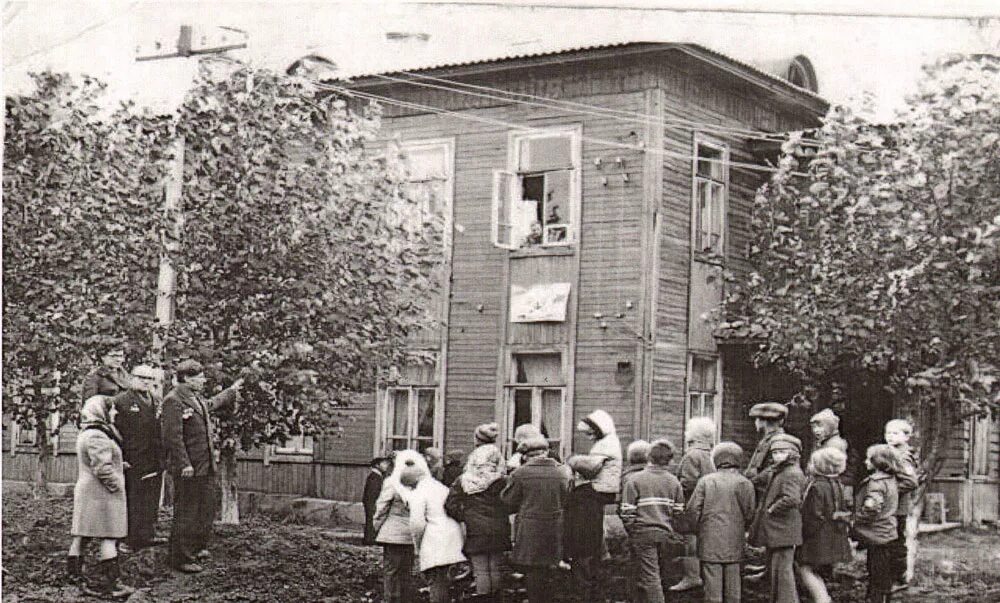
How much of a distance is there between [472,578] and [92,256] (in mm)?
Result: 6018

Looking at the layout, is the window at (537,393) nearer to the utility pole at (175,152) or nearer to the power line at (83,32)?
the utility pole at (175,152)

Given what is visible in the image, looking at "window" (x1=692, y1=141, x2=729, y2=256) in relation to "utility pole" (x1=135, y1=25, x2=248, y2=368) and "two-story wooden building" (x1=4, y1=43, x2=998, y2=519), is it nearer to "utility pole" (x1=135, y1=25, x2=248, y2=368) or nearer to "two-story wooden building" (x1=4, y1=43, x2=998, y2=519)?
"two-story wooden building" (x1=4, y1=43, x2=998, y2=519)

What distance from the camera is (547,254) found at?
17.9 m

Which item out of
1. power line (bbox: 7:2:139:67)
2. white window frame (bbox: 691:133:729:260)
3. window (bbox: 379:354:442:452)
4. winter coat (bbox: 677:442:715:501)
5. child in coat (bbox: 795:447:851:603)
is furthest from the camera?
window (bbox: 379:354:442:452)

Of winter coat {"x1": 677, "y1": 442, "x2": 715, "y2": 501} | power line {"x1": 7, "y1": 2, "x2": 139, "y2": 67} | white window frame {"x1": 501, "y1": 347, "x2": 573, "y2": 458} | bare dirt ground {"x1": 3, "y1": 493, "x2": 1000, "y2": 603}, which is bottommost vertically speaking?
bare dirt ground {"x1": 3, "y1": 493, "x2": 1000, "y2": 603}

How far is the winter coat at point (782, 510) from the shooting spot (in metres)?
10.7

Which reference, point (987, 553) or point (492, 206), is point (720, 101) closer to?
point (492, 206)

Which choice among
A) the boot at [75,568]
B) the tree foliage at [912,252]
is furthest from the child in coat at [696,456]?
the boot at [75,568]

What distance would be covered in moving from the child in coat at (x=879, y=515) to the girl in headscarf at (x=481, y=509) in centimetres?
313

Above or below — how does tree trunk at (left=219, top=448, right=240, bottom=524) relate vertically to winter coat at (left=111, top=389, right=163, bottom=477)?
below

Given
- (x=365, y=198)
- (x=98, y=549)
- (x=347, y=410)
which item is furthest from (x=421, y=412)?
(x=98, y=549)

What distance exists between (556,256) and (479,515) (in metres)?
7.49

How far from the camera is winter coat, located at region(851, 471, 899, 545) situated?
1124cm

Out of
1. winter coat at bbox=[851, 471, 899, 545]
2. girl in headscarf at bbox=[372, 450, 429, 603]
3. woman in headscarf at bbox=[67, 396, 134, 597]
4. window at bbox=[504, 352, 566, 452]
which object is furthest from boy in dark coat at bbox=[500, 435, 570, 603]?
window at bbox=[504, 352, 566, 452]
